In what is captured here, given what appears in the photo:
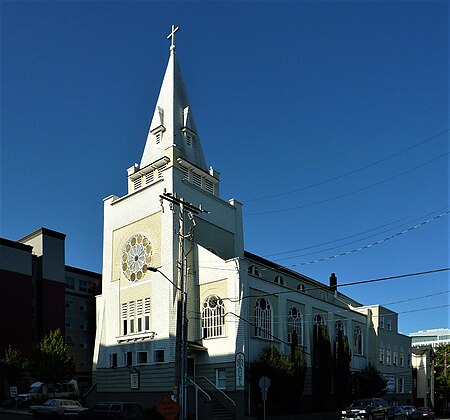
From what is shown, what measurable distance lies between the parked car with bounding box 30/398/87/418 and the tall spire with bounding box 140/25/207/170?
745 inches

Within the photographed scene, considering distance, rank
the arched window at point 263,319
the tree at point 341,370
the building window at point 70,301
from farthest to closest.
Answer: the building window at point 70,301, the tree at point 341,370, the arched window at point 263,319

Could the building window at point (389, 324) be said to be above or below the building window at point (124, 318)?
below

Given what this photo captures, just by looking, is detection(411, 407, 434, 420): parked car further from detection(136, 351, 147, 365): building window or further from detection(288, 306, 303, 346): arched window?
detection(136, 351, 147, 365): building window

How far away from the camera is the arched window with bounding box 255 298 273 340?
3912cm

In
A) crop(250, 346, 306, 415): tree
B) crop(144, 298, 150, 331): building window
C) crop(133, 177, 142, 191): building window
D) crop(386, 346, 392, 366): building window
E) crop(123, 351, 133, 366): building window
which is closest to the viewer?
crop(250, 346, 306, 415): tree

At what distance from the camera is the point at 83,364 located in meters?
69.6

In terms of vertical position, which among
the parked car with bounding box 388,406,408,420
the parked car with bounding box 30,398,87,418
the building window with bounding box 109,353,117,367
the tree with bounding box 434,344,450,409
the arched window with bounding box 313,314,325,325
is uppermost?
the arched window with bounding box 313,314,325,325

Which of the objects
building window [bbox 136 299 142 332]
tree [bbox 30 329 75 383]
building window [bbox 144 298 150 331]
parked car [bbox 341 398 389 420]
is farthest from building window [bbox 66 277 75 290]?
parked car [bbox 341 398 389 420]

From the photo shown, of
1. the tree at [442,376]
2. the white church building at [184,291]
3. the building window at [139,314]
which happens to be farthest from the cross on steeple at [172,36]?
the tree at [442,376]

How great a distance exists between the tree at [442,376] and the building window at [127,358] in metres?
50.0

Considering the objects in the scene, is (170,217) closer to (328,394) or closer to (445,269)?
(328,394)

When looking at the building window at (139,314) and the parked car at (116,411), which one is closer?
the parked car at (116,411)

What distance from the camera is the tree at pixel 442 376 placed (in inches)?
2938

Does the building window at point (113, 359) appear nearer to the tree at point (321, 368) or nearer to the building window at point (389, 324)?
the tree at point (321, 368)
